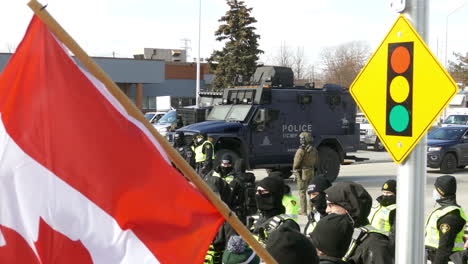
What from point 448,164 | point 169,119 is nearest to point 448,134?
point 448,164

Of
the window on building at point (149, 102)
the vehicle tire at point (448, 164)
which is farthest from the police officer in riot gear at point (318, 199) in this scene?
the window on building at point (149, 102)

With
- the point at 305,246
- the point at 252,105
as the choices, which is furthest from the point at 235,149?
the point at 305,246

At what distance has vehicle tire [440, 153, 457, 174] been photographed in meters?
18.9

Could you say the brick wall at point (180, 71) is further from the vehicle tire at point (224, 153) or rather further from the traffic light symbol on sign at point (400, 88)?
the traffic light symbol on sign at point (400, 88)

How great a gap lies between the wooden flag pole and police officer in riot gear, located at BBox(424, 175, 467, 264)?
336cm

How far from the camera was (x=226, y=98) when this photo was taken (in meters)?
16.7

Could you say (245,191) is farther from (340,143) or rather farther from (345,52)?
(345,52)

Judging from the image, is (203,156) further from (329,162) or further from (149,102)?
(149,102)

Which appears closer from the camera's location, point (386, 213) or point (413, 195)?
point (413, 195)

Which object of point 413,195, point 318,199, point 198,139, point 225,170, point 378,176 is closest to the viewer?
point 413,195

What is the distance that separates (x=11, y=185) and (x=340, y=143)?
581 inches

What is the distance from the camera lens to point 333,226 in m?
3.47

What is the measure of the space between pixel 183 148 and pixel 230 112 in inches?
107

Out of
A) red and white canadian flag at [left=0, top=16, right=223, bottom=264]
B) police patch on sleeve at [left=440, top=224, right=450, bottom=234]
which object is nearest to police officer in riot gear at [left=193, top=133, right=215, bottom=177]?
police patch on sleeve at [left=440, top=224, right=450, bottom=234]
